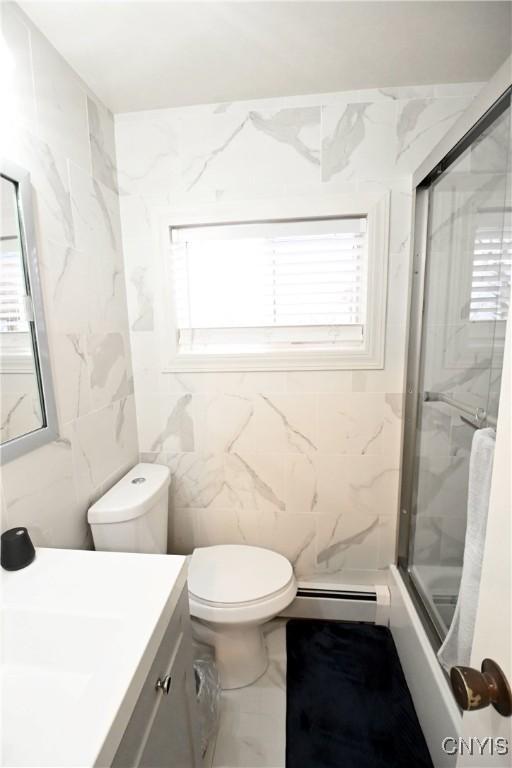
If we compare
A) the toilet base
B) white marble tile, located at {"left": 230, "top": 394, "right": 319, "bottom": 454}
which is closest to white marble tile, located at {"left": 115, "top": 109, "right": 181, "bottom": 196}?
white marble tile, located at {"left": 230, "top": 394, "right": 319, "bottom": 454}

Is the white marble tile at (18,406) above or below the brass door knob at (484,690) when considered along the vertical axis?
above

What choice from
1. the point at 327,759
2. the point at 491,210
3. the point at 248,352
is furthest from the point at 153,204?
the point at 327,759

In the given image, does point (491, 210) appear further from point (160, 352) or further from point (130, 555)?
point (130, 555)

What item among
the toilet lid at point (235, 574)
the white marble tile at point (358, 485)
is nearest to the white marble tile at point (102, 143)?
the white marble tile at point (358, 485)

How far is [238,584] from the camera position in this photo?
1.31m

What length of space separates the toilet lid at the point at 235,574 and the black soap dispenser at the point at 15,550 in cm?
63

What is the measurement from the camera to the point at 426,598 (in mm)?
1379

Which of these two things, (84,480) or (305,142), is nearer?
(84,480)

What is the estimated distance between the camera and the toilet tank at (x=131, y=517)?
3.99 ft

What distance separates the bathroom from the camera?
91 cm

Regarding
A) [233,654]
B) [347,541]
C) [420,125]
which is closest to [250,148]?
[420,125]

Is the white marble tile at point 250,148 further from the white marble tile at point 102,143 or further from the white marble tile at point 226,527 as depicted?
the white marble tile at point 226,527

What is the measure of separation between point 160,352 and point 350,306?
0.88 m

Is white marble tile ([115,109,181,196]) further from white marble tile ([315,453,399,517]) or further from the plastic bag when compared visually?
the plastic bag
